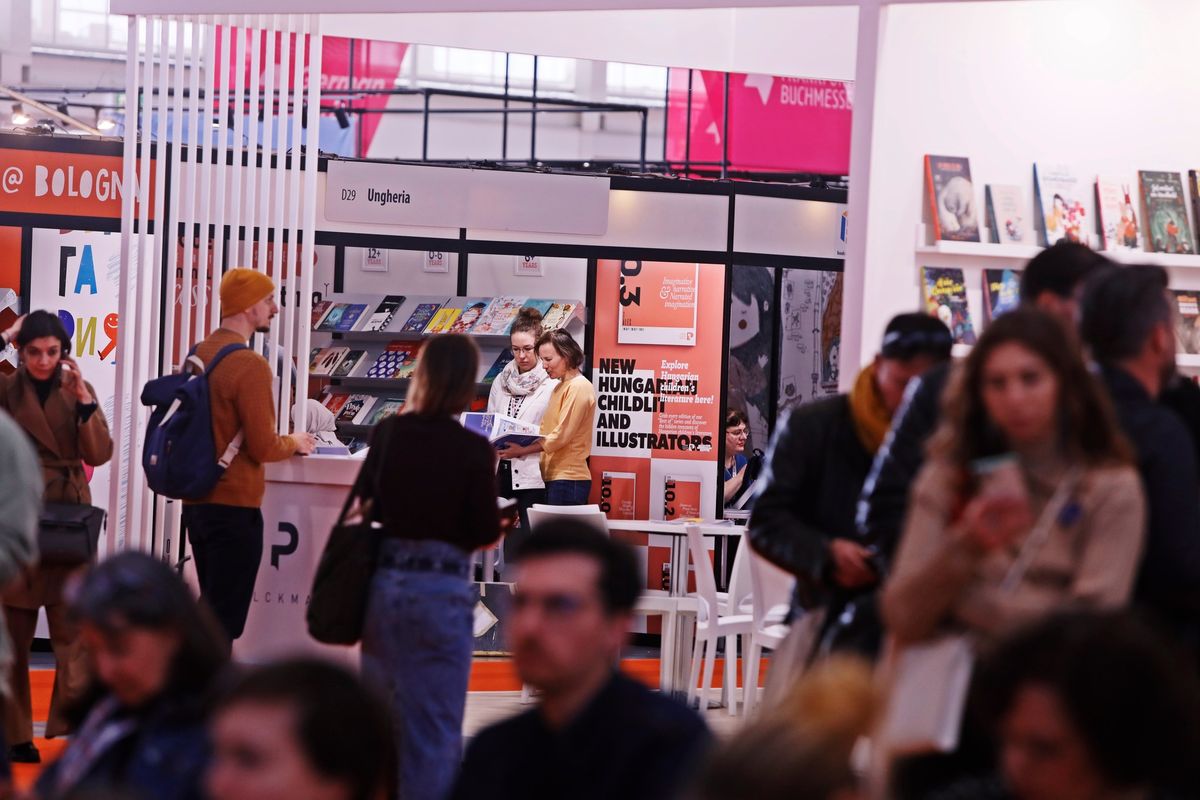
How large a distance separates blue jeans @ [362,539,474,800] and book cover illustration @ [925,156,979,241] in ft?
6.34

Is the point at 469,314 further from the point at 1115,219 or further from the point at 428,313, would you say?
the point at 1115,219

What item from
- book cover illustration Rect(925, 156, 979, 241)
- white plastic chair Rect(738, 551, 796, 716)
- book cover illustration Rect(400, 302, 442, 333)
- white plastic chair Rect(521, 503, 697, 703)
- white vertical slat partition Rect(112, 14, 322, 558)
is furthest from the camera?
book cover illustration Rect(400, 302, 442, 333)

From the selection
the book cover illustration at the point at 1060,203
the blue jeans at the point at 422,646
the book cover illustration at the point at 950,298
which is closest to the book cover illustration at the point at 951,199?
the book cover illustration at the point at 950,298

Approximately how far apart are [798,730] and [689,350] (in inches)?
332

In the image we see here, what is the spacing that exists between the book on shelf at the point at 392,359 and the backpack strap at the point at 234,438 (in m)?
4.76

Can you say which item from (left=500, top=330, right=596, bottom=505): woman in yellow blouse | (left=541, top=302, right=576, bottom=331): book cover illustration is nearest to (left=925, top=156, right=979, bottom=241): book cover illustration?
(left=500, top=330, right=596, bottom=505): woman in yellow blouse

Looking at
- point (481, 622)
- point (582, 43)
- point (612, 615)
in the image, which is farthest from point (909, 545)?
point (481, 622)

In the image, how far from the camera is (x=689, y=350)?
9.84 metres

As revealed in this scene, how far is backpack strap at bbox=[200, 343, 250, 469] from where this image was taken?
200 inches

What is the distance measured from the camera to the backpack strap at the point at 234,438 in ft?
16.7

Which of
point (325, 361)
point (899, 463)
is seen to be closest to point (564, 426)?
point (325, 361)

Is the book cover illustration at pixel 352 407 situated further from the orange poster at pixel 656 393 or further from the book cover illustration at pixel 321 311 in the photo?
the orange poster at pixel 656 393

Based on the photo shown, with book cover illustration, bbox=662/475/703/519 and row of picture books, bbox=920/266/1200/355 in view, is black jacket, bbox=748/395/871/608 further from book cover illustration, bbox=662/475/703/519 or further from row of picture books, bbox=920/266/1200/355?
book cover illustration, bbox=662/475/703/519

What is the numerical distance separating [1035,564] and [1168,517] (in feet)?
0.95
